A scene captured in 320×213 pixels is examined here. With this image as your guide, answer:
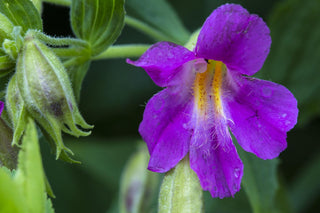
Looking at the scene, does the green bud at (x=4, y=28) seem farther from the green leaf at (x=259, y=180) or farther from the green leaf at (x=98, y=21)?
the green leaf at (x=259, y=180)

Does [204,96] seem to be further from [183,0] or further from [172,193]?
[183,0]

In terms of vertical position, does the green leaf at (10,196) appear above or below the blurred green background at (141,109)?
above

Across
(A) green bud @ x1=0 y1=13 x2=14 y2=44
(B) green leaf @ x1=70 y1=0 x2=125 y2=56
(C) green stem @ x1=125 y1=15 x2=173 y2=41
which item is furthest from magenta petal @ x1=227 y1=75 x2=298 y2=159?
(A) green bud @ x1=0 y1=13 x2=14 y2=44

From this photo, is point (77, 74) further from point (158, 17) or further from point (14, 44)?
point (158, 17)

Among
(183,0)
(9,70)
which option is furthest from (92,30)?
(183,0)

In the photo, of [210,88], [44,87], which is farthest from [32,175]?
[210,88]

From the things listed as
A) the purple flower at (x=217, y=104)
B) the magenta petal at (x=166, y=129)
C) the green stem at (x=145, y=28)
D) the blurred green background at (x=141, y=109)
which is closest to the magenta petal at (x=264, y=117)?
the purple flower at (x=217, y=104)
